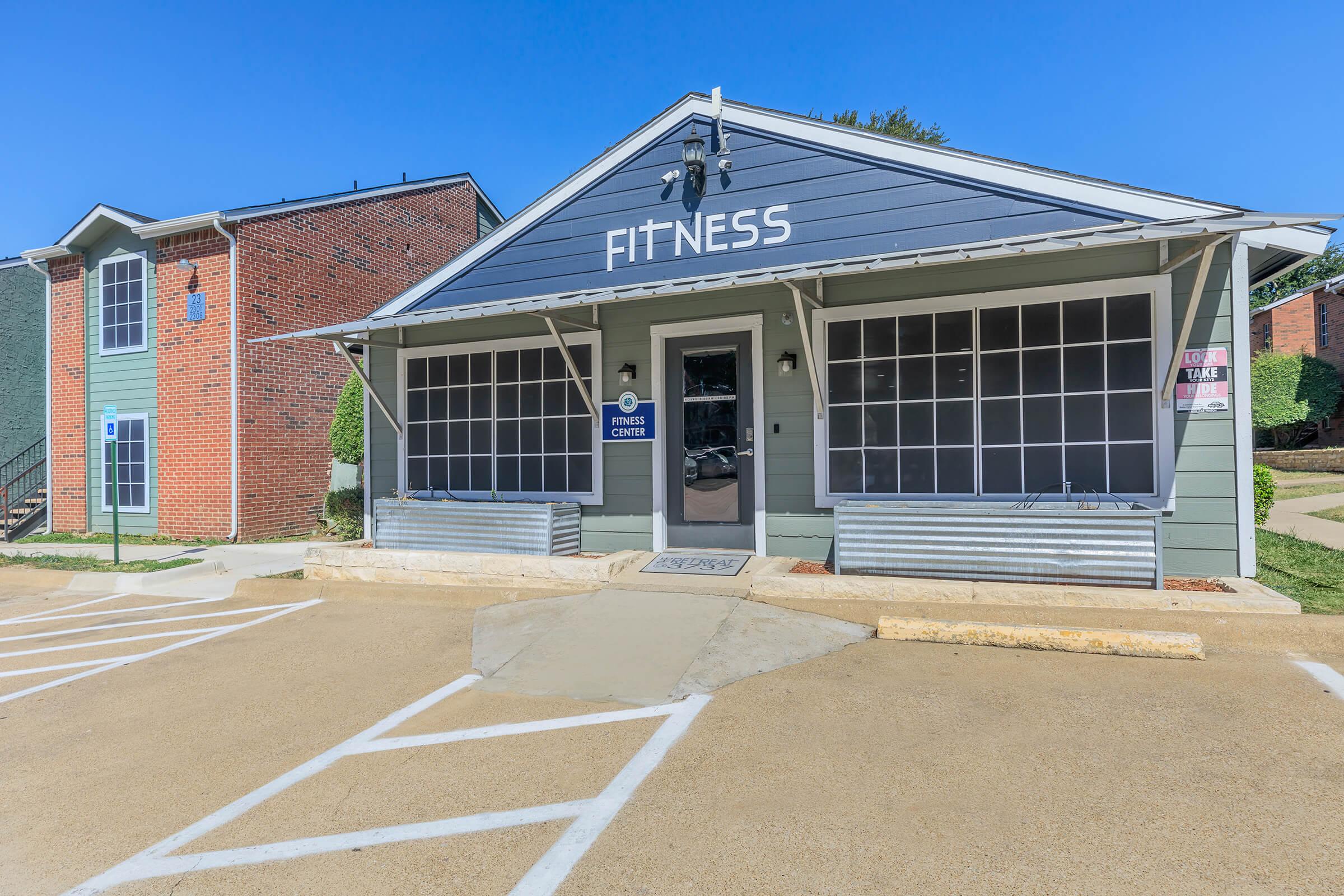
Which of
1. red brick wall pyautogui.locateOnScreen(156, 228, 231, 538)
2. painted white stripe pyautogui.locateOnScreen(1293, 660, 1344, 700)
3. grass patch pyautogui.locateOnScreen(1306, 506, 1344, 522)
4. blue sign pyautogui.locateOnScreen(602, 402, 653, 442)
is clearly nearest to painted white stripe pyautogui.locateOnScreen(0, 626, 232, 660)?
blue sign pyautogui.locateOnScreen(602, 402, 653, 442)

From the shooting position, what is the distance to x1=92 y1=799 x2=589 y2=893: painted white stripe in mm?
2654

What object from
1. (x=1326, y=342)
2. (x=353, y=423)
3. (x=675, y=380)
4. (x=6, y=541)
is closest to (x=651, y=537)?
(x=675, y=380)

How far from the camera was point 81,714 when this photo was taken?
4395 mm

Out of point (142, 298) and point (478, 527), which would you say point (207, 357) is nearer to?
point (142, 298)

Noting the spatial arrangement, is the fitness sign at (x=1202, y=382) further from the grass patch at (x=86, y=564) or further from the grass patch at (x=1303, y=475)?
the grass patch at (x=1303, y=475)

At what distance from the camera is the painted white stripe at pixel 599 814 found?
2473mm

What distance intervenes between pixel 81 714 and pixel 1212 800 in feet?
19.5

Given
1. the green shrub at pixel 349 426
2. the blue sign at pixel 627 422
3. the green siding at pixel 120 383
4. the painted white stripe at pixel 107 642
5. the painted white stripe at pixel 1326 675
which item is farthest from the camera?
the green siding at pixel 120 383

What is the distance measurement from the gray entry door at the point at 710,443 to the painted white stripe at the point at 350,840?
14.6ft

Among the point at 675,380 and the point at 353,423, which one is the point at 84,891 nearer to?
the point at 675,380

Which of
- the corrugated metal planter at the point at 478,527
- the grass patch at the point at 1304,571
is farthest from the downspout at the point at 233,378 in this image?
the grass patch at the point at 1304,571

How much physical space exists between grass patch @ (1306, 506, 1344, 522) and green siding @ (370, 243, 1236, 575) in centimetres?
731

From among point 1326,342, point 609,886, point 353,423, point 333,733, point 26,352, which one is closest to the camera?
point 609,886

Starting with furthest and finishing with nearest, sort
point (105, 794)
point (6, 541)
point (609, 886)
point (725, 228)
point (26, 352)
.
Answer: point (26, 352)
point (6, 541)
point (725, 228)
point (105, 794)
point (609, 886)
